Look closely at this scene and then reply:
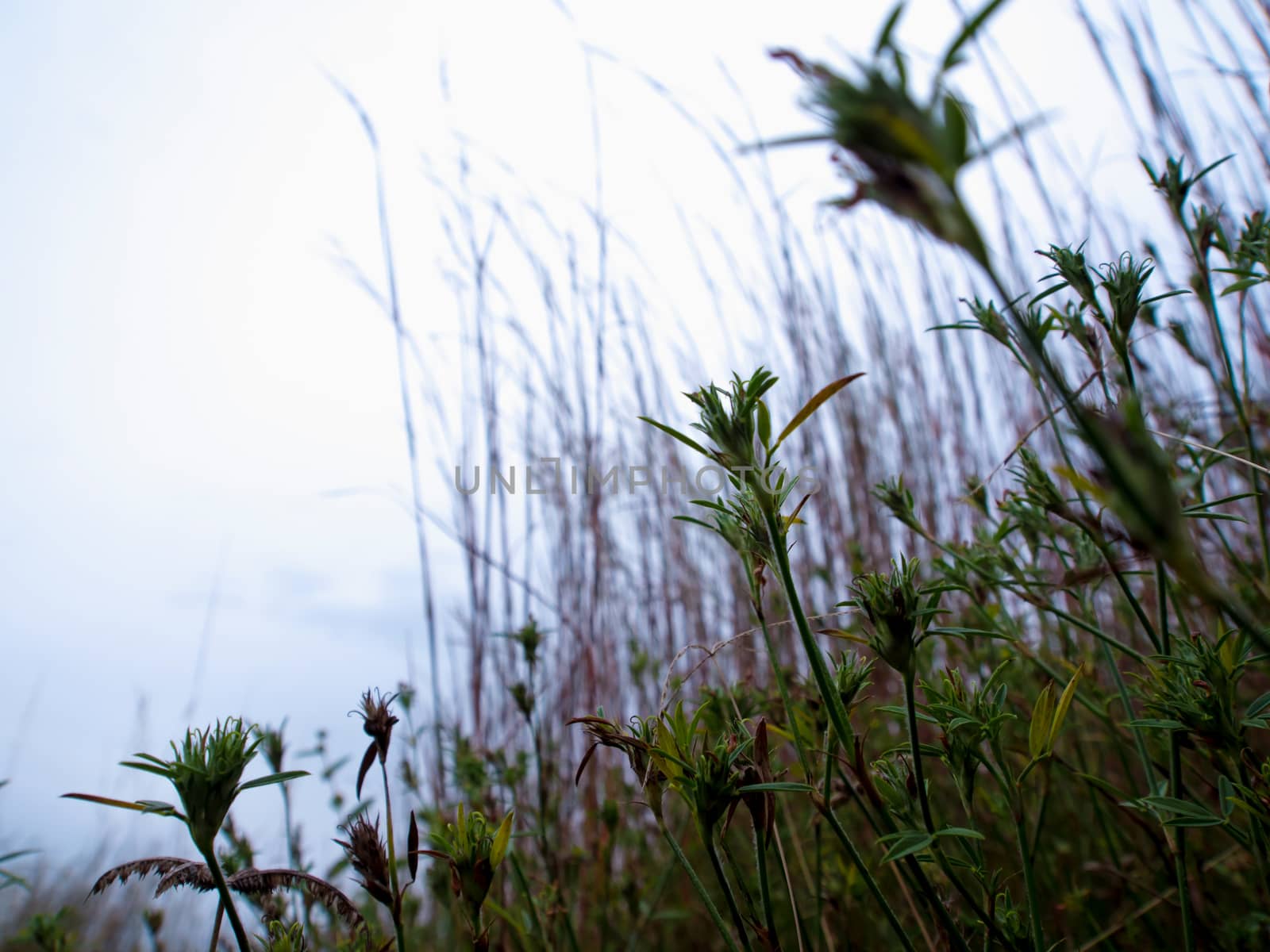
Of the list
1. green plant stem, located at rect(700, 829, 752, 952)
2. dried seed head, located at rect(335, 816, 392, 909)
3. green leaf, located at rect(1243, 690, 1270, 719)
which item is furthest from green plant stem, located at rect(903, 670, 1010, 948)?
dried seed head, located at rect(335, 816, 392, 909)

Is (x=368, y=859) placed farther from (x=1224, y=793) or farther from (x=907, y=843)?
(x=1224, y=793)

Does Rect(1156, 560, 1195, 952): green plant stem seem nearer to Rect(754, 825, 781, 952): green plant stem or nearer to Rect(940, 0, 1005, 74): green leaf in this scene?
Rect(754, 825, 781, 952): green plant stem

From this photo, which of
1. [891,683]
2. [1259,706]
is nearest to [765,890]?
[1259,706]

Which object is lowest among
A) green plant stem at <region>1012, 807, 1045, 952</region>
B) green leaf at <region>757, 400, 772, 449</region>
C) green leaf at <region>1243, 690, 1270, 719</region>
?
green plant stem at <region>1012, 807, 1045, 952</region>

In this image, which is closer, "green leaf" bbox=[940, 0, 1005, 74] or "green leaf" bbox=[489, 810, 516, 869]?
"green leaf" bbox=[940, 0, 1005, 74]

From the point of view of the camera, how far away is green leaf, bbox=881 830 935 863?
0.42 m

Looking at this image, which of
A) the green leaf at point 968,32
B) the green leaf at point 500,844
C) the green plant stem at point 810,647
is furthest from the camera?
the green leaf at point 500,844

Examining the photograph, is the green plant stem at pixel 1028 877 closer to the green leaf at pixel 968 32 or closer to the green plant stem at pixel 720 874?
the green plant stem at pixel 720 874

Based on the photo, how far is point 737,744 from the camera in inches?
20.2

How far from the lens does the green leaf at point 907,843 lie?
0.42 meters

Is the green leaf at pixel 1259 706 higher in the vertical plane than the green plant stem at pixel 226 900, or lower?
higher

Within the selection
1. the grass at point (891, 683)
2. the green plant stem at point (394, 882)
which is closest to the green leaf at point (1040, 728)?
the grass at point (891, 683)

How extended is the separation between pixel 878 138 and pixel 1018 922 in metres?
0.55

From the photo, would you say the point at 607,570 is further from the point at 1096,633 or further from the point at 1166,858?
the point at 1096,633
